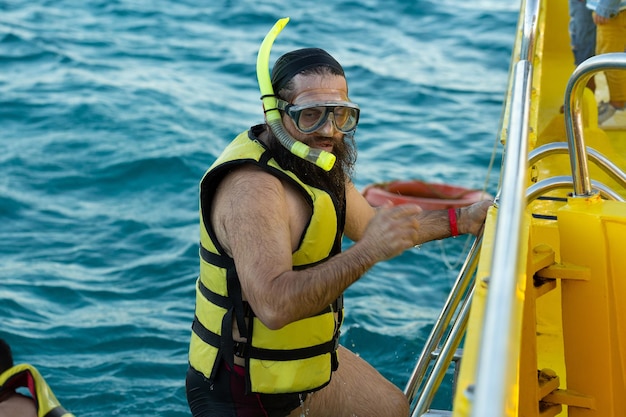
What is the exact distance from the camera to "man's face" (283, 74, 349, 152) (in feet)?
9.87

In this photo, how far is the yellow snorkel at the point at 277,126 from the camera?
2.89 m

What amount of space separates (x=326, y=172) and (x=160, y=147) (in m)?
6.52

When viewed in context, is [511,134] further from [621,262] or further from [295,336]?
[295,336]

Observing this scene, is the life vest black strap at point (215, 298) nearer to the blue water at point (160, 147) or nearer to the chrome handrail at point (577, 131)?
the chrome handrail at point (577, 131)

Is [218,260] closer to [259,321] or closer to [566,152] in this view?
[259,321]

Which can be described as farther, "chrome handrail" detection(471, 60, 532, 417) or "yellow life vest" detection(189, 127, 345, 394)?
"yellow life vest" detection(189, 127, 345, 394)

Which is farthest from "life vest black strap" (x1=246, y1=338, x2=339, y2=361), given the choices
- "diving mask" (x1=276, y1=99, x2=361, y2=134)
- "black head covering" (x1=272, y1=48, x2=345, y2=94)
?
"black head covering" (x1=272, y1=48, x2=345, y2=94)

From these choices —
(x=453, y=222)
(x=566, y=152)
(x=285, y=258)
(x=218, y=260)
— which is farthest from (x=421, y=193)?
(x=285, y=258)

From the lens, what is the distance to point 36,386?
3.13 meters

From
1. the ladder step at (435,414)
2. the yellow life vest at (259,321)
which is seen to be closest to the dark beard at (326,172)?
the yellow life vest at (259,321)

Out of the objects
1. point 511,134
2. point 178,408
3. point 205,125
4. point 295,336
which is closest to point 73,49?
point 205,125

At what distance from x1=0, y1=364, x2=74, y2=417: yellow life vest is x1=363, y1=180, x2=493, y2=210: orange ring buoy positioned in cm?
446

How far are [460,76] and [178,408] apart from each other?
7859 mm

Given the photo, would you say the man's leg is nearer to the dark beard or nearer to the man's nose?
the dark beard
